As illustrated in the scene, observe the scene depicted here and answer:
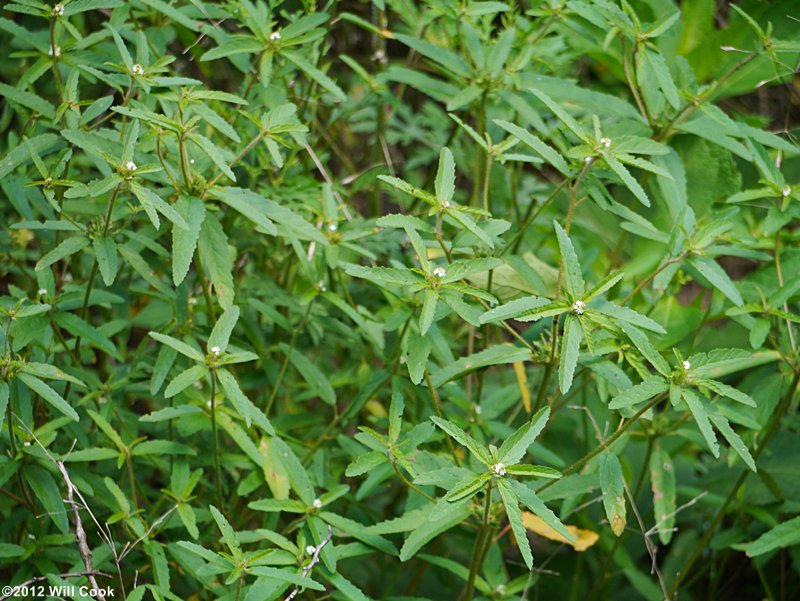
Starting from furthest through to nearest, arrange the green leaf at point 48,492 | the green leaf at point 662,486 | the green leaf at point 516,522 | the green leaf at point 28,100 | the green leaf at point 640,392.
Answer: the green leaf at point 662,486
the green leaf at point 28,100
the green leaf at point 48,492
the green leaf at point 640,392
the green leaf at point 516,522

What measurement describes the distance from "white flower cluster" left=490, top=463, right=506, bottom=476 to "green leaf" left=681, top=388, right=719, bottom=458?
1.07 ft

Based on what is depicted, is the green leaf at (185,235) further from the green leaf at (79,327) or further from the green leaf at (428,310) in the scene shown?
the green leaf at (428,310)

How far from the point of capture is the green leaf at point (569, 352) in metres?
1.49

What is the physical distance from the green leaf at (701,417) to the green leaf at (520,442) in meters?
0.24

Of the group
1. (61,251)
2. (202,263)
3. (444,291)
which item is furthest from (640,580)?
(61,251)

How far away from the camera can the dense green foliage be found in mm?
1676

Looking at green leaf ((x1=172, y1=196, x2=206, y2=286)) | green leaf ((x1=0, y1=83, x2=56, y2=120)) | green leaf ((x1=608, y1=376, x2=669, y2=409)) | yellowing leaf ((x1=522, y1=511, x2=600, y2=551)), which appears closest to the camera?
green leaf ((x1=608, y1=376, x2=669, y2=409))

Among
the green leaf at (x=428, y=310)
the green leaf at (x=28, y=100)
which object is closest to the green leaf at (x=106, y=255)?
the green leaf at (x=28, y=100)

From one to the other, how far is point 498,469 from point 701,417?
13.8 inches

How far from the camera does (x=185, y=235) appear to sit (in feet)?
5.52

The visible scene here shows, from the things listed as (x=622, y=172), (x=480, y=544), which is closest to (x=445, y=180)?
(x=622, y=172)

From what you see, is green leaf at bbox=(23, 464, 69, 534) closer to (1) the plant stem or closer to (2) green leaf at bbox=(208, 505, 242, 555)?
(2) green leaf at bbox=(208, 505, 242, 555)

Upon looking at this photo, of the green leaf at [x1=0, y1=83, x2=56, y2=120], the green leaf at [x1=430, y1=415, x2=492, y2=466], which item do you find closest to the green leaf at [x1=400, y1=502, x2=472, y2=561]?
the green leaf at [x1=430, y1=415, x2=492, y2=466]

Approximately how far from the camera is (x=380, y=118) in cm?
274
